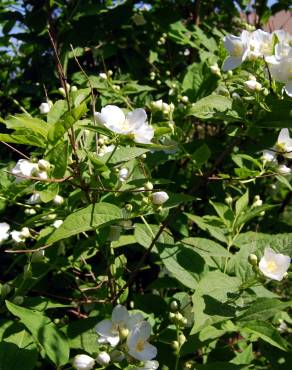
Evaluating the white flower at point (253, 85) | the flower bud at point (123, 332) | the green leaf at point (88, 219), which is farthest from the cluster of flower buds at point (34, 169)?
the white flower at point (253, 85)

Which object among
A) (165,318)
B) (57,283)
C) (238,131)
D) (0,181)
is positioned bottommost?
(57,283)

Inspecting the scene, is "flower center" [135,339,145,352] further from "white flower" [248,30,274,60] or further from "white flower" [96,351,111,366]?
"white flower" [248,30,274,60]

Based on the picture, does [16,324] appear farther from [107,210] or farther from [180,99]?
[180,99]

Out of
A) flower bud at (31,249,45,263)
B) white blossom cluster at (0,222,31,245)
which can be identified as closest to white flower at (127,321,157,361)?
flower bud at (31,249,45,263)

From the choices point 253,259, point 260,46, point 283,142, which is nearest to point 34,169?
point 253,259

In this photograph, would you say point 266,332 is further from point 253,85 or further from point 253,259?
point 253,85

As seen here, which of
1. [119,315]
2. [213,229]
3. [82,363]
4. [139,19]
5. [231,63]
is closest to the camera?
[82,363]

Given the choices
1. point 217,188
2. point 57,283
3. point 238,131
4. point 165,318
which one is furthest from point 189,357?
point 238,131
